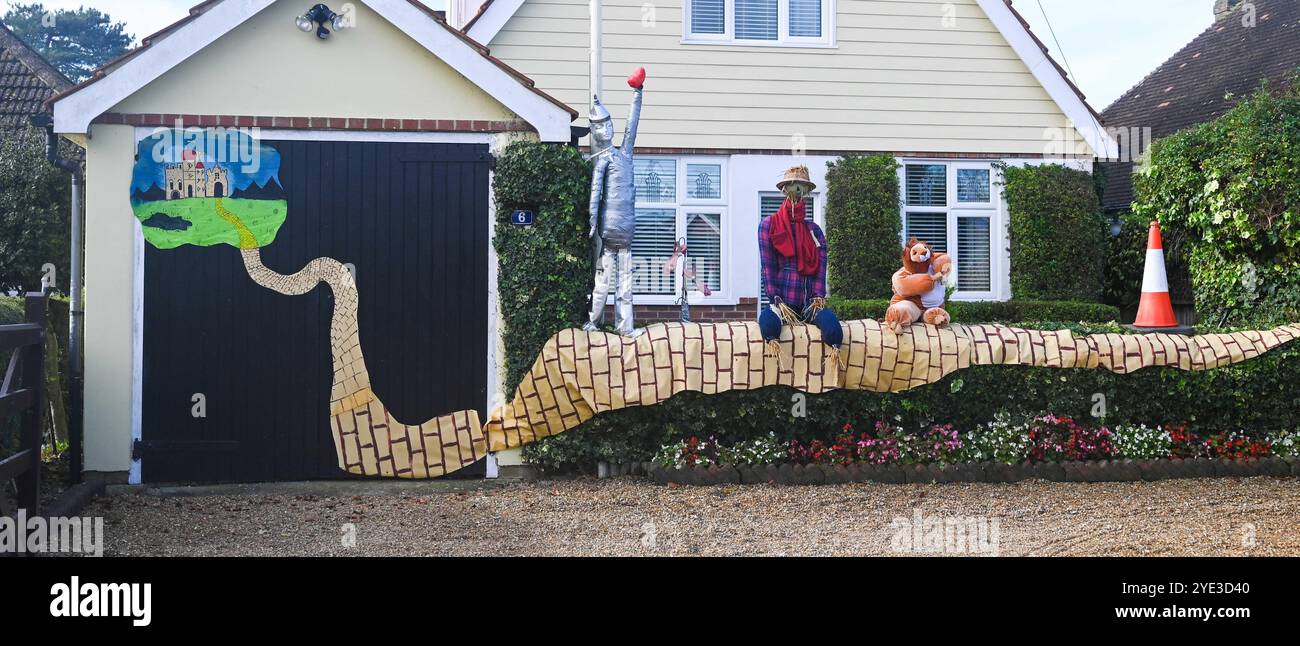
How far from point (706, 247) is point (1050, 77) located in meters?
4.71

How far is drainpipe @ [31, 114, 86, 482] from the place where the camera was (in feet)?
26.5

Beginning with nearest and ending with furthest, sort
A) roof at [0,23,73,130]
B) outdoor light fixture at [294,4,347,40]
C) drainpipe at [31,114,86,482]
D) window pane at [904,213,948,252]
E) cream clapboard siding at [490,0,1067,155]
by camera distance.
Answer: drainpipe at [31,114,86,482], outdoor light fixture at [294,4,347,40], cream clapboard siding at [490,0,1067,155], window pane at [904,213,948,252], roof at [0,23,73,130]

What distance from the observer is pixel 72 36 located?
40.5 metres

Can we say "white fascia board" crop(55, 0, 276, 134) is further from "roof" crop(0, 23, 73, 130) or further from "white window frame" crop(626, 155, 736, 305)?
"roof" crop(0, 23, 73, 130)

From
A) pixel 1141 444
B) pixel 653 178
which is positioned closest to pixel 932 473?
pixel 1141 444

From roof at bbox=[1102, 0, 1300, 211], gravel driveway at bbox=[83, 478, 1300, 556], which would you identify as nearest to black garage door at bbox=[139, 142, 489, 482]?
gravel driveway at bbox=[83, 478, 1300, 556]

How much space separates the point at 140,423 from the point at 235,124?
2356mm

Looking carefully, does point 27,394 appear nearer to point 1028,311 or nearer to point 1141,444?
point 1141,444

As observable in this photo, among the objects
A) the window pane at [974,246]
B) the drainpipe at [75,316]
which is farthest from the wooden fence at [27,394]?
the window pane at [974,246]

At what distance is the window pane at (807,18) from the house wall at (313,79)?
19.9 ft

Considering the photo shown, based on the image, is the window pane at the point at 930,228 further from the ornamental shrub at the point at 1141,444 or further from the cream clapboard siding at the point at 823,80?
the ornamental shrub at the point at 1141,444

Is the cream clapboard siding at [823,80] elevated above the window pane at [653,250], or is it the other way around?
the cream clapboard siding at [823,80]

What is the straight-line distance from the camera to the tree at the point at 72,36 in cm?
3950

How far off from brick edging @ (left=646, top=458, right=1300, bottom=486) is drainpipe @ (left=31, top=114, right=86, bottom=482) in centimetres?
425
